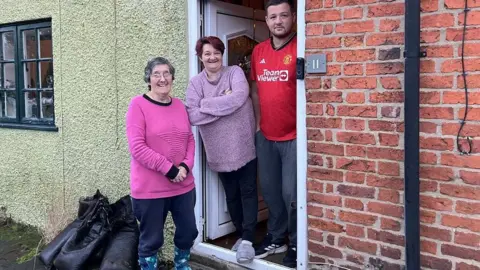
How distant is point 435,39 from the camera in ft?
8.66

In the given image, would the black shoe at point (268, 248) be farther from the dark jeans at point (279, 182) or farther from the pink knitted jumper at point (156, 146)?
the pink knitted jumper at point (156, 146)

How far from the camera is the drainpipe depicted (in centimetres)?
260

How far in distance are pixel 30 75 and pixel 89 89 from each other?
1.48m

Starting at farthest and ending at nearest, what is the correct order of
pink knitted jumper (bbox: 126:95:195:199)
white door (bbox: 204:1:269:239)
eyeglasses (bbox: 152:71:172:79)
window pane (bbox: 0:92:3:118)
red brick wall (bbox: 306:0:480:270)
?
window pane (bbox: 0:92:3:118) → white door (bbox: 204:1:269:239) → eyeglasses (bbox: 152:71:172:79) → pink knitted jumper (bbox: 126:95:195:199) → red brick wall (bbox: 306:0:480:270)

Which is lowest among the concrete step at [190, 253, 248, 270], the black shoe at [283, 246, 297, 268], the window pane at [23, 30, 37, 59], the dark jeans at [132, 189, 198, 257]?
the concrete step at [190, 253, 248, 270]

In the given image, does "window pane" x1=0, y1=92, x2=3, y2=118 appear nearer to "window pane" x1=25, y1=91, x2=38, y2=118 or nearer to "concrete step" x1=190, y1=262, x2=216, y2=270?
"window pane" x1=25, y1=91, x2=38, y2=118

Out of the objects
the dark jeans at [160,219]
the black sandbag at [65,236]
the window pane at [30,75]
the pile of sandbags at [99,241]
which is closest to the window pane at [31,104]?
the window pane at [30,75]

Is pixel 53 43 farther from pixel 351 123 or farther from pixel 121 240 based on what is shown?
pixel 351 123

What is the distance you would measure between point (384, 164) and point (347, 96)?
1.65 ft

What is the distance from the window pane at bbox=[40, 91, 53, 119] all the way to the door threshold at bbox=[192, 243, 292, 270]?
2797 millimetres

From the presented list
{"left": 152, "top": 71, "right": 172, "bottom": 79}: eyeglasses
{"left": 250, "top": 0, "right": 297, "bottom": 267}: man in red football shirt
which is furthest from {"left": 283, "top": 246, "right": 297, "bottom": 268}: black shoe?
{"left": 152, "top": 71, "right": 172, "bottom": 79}: eyeglasses

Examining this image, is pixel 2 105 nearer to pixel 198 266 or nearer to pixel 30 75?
pixel 30 75

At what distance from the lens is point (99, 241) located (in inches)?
166

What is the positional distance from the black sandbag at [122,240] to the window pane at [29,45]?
2574 millimetres
